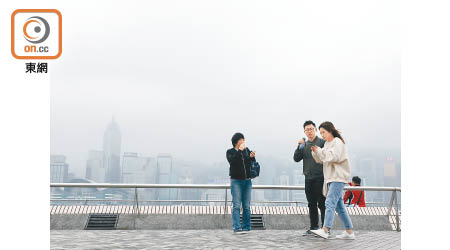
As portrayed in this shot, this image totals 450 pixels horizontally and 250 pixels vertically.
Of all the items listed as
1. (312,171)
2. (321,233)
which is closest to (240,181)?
(312,171)

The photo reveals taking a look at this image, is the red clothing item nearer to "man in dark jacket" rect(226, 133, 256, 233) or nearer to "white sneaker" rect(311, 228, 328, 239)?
"man in dark jacket" rect(226, 133, 256, 233)

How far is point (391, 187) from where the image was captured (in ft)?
29.4

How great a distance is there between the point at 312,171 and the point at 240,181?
1324 mm

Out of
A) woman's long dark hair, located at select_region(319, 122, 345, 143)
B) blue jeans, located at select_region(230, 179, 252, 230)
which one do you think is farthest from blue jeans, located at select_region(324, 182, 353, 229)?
blue jeans, located at select_region(230, 179, 252, 230)

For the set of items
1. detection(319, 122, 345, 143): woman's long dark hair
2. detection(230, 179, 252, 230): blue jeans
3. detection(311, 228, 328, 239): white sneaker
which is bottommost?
detection(311, 228, 328, 239): white sneaker

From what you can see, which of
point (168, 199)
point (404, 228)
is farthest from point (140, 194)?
point (404, 228)

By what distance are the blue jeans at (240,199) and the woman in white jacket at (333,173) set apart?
4.44 feet

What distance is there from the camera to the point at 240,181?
7.40 metres

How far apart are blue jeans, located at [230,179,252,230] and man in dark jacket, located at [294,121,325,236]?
107 centimetres

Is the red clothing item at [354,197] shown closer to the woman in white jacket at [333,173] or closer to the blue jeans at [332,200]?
the woman in white jacket at [333,173]

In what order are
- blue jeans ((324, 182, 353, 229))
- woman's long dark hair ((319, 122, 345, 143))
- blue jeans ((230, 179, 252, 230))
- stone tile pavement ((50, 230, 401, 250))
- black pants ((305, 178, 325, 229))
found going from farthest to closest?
blue jeans ((230, 179, 252, 230)) → black pants ((305, 178, 325, 229)) → woman's long dark hair ((319, 122, 345, 143)) → blue jeans ((324, 182, 353, 229)) → stone tile pavement ((50, 230, 401, 250))

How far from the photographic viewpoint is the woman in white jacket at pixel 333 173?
6270 mm

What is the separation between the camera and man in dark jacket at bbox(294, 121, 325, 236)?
6852 mm

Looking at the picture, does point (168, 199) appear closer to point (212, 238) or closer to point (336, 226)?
point (212, 238)
